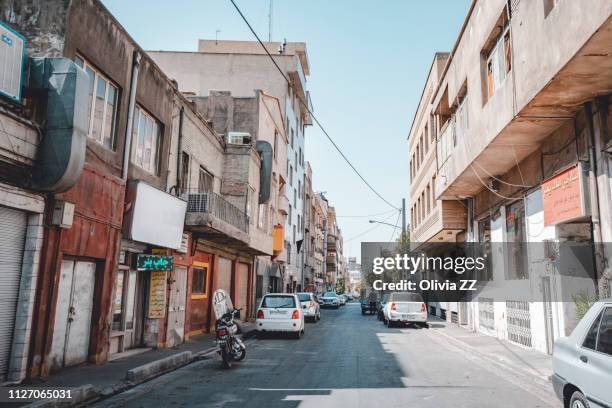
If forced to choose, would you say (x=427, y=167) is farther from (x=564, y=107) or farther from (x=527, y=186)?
(x=564, y=107)

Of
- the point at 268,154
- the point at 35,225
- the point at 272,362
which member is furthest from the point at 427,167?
the point at 35,225

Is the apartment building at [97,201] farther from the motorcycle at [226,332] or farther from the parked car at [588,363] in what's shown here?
the parked car at [588,363]

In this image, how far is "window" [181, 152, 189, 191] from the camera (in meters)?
15.5

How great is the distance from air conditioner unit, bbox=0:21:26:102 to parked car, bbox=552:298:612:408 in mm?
8577

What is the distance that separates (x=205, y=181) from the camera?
1831cm

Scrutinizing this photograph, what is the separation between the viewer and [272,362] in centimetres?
1134

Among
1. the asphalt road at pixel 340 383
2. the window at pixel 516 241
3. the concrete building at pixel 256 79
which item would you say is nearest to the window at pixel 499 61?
the window at pixel 516 241

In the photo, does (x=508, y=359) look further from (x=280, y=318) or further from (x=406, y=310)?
(x=406, y=310)

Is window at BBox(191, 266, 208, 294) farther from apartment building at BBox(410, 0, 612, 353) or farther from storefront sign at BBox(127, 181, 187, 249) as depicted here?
apartment building at BBox(410, 0, 612, 353)

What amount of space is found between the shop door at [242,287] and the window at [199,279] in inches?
180

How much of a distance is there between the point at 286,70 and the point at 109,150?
2860 centimetres

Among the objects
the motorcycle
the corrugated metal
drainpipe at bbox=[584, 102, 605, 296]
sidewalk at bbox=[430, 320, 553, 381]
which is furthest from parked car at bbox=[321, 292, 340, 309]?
the corrugated metal

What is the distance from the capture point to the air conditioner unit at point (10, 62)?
747cm

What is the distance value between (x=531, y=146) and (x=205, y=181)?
37.0ft
